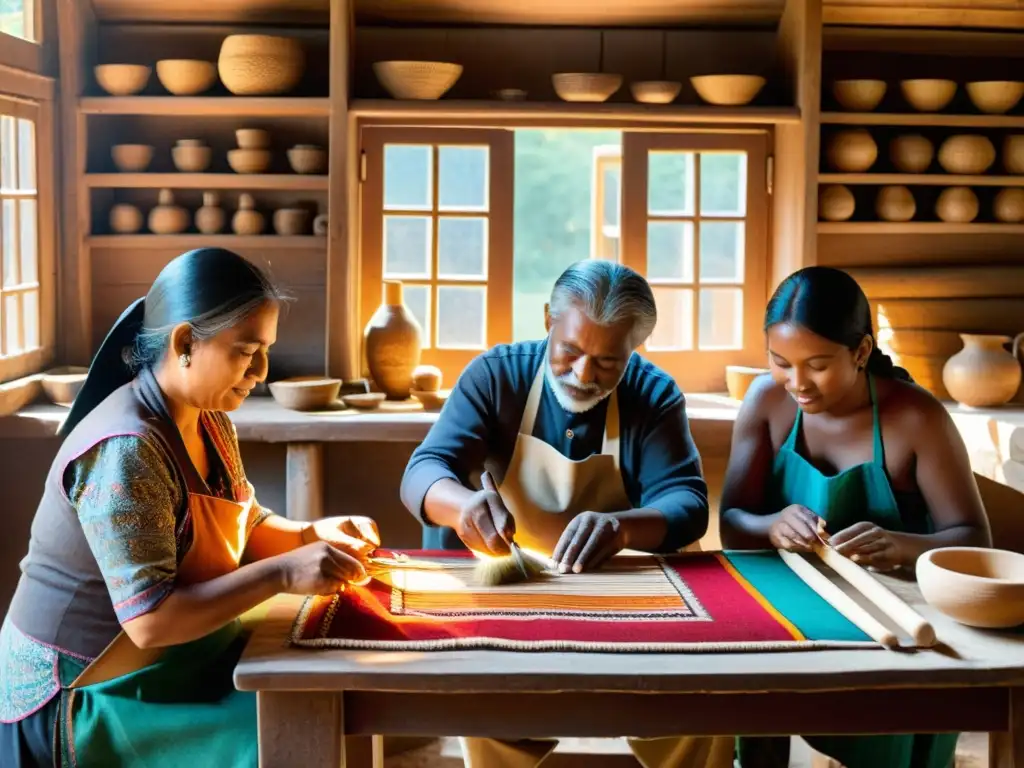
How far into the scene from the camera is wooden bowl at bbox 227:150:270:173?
179 inches

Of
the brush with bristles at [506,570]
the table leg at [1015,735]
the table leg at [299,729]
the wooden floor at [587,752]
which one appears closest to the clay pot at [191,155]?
the wooden floor at [587,752]

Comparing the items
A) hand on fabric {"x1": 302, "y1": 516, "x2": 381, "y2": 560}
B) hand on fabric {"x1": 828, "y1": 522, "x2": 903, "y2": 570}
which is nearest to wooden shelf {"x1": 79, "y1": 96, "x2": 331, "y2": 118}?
hand on fabric {"x1": 302, "y1": 516, "x2": 381, "y2": 560}

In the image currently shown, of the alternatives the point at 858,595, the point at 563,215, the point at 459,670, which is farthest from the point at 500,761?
the point at 563,215

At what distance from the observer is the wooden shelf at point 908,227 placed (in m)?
4.58

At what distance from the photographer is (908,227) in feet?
15.2

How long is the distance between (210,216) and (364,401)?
1.01 metres

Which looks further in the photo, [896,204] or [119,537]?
[896,204]

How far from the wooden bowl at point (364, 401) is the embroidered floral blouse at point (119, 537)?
7.26 feet

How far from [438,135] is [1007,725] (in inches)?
133

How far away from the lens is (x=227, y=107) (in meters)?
4.44

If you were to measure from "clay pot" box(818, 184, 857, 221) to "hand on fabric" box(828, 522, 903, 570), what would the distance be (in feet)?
7.96

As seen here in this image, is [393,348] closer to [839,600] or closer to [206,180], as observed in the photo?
[206,180]

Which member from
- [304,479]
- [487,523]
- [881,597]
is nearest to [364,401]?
[304,479]

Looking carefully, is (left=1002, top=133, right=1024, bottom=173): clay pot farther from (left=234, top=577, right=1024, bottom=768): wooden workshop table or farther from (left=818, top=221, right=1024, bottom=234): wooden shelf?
(left=234, top=577, right=1024, bottom=768): wooden workshop table
